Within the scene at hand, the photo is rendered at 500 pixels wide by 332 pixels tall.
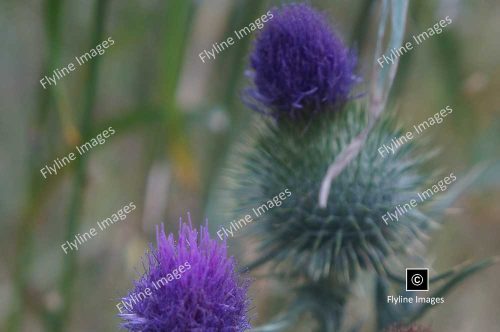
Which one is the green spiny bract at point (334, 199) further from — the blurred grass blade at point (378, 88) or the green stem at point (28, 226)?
the green stem at point (28, 226)

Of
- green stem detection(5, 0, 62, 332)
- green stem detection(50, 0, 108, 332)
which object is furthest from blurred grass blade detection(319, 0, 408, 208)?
green stem detection(5, 0, 62, 332)

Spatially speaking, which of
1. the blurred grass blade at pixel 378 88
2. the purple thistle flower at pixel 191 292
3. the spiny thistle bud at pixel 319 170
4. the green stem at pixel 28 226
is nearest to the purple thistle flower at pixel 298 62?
the spiny thistle bud at pixel 319 170

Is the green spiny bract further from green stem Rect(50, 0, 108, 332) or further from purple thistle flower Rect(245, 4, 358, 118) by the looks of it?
green stem Rect(50, 0, 108, 332)

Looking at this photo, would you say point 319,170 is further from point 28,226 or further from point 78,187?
point 28,226

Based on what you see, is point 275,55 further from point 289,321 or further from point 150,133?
point 150,133

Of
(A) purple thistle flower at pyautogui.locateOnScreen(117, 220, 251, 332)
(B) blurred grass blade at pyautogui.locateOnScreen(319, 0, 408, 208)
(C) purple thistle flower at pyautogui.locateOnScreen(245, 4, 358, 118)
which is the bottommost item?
(A) purple thistle flower at pyautogui.locateOnScreen(117, 220, 251, 332)

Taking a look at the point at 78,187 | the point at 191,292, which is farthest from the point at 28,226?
the point at 191,292
